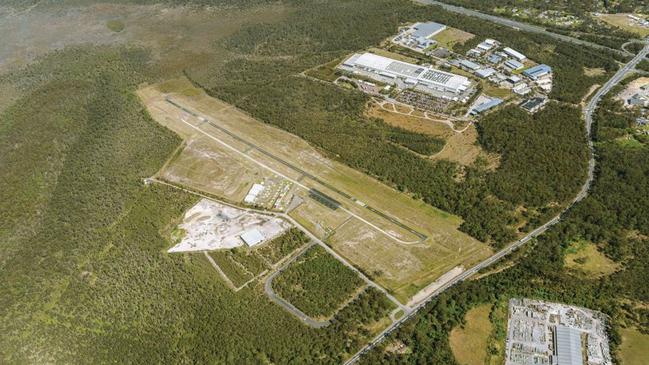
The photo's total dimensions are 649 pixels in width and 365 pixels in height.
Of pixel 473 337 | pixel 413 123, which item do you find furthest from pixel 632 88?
pixel 473 337

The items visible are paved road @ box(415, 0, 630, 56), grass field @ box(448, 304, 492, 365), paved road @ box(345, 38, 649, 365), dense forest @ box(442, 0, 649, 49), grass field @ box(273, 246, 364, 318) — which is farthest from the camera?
dense forest @ box(442, 0, 649, 49)

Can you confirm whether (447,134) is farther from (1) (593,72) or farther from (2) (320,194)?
(1) (593,72)

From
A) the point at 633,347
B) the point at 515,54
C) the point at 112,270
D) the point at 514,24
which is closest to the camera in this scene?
the point at 633,347

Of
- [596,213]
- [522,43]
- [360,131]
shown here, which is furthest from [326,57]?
[596,213]

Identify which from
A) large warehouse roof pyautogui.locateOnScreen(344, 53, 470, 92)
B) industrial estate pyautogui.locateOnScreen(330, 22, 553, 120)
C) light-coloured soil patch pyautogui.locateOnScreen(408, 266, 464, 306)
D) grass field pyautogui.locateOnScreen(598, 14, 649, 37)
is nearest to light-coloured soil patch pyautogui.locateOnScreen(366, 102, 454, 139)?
industrial estate pyautogui.locateOnScreen(330, 22, 553, 120)

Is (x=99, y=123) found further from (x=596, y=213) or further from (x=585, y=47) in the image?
(x=585, y=47)

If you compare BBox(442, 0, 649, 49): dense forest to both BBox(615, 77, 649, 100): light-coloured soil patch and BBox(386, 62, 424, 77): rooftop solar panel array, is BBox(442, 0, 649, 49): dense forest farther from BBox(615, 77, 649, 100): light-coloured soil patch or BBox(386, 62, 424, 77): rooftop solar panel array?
BBox(386, 62, 424, 77): rooftop solar panel array
